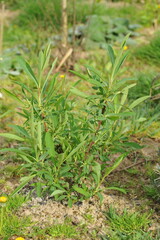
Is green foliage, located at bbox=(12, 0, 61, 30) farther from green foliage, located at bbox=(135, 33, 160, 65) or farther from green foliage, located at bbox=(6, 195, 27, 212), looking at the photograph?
green foliage, located at bbox=(6, 195, 27, 212)

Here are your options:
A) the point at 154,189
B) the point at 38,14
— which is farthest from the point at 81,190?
the point at 38,14

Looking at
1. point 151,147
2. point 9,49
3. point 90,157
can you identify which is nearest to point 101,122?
point 90,157

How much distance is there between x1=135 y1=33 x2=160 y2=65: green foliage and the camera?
5.02m

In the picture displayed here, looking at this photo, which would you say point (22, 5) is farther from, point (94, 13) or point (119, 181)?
point (119, 181)

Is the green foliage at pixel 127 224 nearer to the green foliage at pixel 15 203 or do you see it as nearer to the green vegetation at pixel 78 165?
the green vegetation at pixel 78 165

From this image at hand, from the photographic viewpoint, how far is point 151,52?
201 inches

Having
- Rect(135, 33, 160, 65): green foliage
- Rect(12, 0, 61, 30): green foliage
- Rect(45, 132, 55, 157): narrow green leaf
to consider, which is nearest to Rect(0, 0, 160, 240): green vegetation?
Rect(45, 132, 55, 157): narrow green leaf

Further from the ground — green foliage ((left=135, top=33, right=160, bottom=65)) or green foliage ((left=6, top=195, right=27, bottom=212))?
green foliage ((left=6, top=195, right=27, bottom=212))

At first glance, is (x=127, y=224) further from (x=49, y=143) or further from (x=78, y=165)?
(x=49, y=143)

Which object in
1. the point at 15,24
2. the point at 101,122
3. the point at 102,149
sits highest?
the point at 101,122

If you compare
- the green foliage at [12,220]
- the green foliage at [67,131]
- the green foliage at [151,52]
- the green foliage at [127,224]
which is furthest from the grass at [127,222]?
the green foliage at [151,52]

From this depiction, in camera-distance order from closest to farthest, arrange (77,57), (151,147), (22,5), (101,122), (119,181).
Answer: (101,122), (119,181), (151,147), (77,57), (22,5)

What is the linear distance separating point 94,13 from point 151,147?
12.5ft

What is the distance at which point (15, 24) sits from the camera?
6836 millimetres
